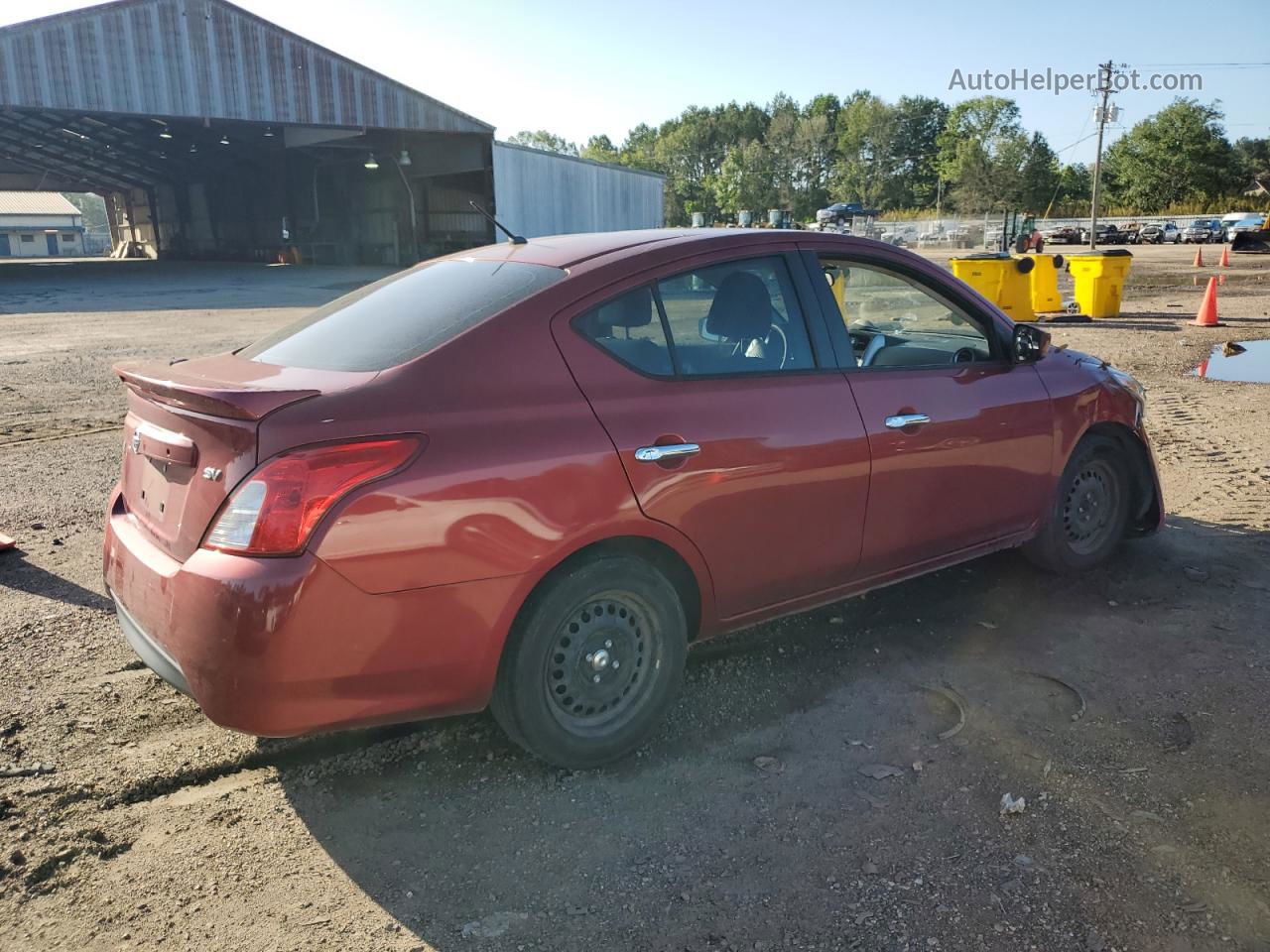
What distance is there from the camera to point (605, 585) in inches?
118

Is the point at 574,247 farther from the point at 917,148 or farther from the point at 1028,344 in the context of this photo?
the point at 917,148

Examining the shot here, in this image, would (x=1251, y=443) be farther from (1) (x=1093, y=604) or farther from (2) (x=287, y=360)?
(2) (x=287, y=360)

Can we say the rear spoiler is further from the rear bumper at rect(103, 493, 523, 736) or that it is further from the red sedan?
the rear bumper at rect(103, 493, 523, 736)

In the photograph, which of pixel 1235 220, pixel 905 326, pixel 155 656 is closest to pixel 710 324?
pixel 905 326

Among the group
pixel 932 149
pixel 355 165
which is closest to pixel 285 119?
pixel 355 165

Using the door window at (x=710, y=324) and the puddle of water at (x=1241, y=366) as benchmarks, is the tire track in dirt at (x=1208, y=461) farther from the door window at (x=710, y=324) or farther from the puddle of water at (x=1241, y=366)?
the door window at (x=710, y=324)

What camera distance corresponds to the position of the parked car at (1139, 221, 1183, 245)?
58.6 metres

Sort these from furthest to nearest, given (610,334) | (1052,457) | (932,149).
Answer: (932,149) < (1052,457) < (610,334)

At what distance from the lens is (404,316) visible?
326 centimetres

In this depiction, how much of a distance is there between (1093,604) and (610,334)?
2880 mm

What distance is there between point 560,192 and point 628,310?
36240 mm

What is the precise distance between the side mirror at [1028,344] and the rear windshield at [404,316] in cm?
228

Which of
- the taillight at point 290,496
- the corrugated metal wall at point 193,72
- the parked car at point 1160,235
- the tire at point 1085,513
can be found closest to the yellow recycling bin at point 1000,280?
the tire at point 1085,513

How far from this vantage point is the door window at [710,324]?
317 cm
